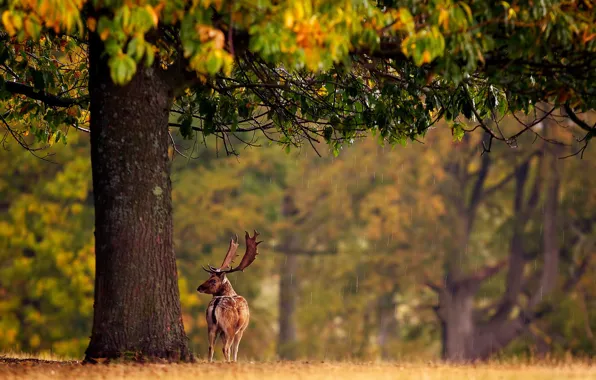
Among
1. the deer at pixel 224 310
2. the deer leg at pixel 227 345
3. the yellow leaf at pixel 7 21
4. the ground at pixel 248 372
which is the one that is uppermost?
the yellow leaf at pixel 7 21

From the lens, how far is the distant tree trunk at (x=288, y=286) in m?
37.6

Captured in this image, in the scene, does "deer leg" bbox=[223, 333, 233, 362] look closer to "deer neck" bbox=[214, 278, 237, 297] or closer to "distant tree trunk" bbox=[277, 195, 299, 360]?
"deer neck" bbox=[214, 278, 237, 297]

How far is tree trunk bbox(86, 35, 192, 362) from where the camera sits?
10000 mm

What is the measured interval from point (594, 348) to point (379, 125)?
18.0 m

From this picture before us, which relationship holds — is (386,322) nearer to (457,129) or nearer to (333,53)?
(457,129)

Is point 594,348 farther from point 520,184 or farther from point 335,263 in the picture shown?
point 335,263

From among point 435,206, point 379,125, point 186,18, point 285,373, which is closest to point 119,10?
point 186,18

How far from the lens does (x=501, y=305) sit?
32344 mm

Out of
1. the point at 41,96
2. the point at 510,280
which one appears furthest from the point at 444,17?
the point at 510,280

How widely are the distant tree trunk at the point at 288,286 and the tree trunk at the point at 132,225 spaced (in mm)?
26540

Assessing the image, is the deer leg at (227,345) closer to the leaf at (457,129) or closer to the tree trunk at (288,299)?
the leaf at (457,129)

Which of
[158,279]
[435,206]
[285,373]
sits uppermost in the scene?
[435,206]

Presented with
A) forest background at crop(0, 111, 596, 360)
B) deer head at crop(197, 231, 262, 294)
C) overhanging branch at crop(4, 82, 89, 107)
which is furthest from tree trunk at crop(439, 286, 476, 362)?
overhanging branch at crop(4, 82, 89, 107)

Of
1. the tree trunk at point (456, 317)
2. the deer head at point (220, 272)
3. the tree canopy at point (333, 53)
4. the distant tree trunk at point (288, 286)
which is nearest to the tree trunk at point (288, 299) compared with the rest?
the distant tree trunk at point (288, 286)
